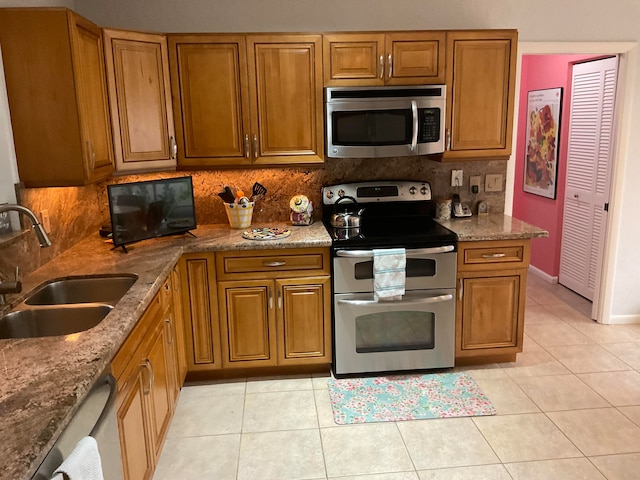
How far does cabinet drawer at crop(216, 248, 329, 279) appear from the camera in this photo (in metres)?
3.13

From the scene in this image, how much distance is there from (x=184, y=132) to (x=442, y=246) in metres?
1.69

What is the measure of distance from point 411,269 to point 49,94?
212 centimetres

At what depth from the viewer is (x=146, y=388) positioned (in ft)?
7.18

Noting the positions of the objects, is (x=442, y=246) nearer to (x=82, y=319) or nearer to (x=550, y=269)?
(x=82, y=319)

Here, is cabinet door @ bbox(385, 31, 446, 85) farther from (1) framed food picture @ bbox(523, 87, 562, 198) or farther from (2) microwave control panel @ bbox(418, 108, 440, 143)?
(1) framed food picture @ bbox(523, 87, 562, 198)

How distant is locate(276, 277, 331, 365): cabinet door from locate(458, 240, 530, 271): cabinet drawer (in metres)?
0.83

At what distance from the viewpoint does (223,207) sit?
368 cm

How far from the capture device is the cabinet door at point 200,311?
10.2 ft

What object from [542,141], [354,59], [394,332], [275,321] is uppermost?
[354,59]

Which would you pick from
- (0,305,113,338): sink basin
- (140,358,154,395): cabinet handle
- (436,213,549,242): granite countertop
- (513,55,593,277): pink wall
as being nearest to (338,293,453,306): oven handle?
(436,213,549,242): granite countertop

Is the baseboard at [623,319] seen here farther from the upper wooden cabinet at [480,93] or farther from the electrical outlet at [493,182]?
the upper wooden cabinet at [480,93]

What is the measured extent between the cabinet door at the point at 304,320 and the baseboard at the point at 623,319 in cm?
233

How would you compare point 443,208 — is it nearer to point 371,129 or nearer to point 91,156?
point 371,129

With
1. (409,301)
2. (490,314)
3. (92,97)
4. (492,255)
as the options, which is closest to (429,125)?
(492,255)
